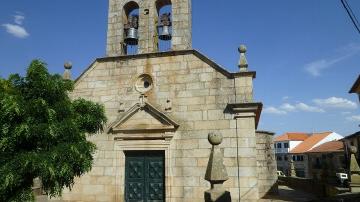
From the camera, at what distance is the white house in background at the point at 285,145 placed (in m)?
60.0

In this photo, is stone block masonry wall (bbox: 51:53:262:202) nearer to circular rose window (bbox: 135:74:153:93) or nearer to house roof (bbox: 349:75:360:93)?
circular rose window (bbox: 135:74:153:93)

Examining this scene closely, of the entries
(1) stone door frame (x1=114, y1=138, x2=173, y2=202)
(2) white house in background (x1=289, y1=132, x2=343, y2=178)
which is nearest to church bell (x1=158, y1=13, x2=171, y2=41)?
(1) stone door frame (x1=114, y1=138, x2=173, y2=202)

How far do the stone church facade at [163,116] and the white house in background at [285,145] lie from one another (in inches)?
2106

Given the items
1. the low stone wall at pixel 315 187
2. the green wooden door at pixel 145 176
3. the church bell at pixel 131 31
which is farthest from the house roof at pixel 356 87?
the green wooden door at pixel 145 176

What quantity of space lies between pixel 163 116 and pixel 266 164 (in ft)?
17.7

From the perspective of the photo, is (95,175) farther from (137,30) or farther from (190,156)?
(137,30)

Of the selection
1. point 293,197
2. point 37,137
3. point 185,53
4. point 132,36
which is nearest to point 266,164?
point 293,197

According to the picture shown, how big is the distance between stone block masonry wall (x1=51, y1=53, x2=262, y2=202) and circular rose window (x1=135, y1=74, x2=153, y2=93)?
0.50 ft

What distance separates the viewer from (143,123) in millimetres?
10617

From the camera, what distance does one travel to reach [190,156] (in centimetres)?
1001

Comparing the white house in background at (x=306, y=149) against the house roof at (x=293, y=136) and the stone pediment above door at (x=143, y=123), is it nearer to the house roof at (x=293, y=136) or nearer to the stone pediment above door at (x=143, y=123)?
the house roof at (x=293, y=136)

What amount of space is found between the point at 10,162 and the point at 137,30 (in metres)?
6.84

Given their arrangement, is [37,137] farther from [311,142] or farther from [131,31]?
[311,142]

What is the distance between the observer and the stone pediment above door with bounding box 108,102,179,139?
1035cm
